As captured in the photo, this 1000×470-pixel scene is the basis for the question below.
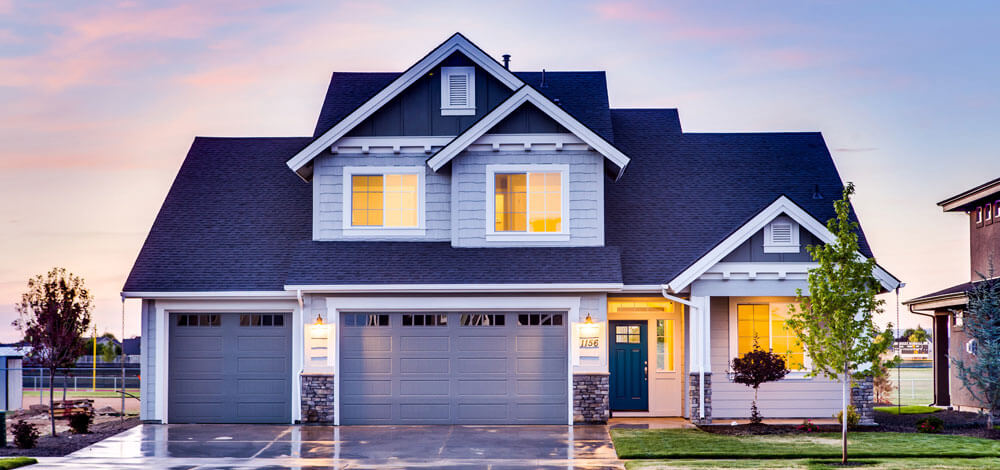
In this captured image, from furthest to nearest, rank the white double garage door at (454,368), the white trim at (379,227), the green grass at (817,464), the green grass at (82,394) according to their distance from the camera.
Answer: the green grass at (82,394) → the white trim at (379,227) → the white double garage door at (454,368) → the green grass at (817,464)

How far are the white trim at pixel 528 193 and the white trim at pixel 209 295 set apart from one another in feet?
13.9

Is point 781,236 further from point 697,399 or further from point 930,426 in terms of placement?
point 930,426

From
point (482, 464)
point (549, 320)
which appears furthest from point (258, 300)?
point (482, 464)

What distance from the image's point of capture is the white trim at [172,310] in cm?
2091

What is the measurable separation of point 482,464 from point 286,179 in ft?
34.9

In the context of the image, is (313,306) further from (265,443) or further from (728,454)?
(728,454)

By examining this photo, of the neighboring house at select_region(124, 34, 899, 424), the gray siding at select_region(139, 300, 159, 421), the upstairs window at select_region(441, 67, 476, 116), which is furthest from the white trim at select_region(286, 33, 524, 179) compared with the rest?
the gray siding at select_region(139, 300, 159, 421)

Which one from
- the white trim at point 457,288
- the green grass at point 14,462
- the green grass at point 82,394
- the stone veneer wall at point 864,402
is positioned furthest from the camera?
the green grass at point 82,394

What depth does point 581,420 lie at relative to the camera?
20219 millimetres

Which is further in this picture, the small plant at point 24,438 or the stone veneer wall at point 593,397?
the stone veneer wall at point 593,397

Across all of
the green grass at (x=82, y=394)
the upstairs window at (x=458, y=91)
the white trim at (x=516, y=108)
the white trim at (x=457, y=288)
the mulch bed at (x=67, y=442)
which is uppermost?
the upstairs window at (x=458, y=91)

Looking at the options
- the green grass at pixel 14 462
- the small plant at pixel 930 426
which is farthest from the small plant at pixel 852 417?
the green grass at pixel 14 462

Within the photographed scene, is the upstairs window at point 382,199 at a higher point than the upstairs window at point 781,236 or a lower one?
higher

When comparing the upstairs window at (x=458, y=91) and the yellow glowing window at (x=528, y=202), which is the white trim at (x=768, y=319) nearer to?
the yellow glowing window at (x=528, y=202)
